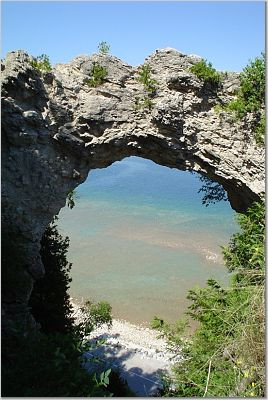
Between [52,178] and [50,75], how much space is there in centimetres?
232

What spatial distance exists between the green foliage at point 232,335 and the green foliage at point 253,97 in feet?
6.60

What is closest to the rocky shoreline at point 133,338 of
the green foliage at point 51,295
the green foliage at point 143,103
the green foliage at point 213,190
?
the green foliage at point 51,295

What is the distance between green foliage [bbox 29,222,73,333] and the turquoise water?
770 centimetres

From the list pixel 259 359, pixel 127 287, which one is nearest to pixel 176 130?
pixel 259 359

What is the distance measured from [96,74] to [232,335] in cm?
651

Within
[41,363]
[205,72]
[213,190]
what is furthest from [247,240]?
[41,363]

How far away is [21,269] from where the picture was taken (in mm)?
7355

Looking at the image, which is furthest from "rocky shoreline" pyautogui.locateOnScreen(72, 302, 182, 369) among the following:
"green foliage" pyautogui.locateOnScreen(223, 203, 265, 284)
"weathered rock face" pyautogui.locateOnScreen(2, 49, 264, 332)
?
"weathered rock face" pyautogui.locateOnScreen(2, 49, 264, 332)

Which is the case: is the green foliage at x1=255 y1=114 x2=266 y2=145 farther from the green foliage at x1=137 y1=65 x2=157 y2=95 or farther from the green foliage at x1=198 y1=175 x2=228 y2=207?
the green foliage at x1=198 y1=175 x2=228 y2=207

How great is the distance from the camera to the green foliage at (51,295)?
994 centimetres

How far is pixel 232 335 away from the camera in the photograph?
670cm

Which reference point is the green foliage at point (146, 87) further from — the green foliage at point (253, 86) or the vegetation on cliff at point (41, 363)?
the vegetation on cliff at point (41, 363)

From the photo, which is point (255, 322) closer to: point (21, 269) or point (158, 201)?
point (21, 269)

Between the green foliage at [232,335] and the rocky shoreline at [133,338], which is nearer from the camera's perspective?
the green foliage at [232,335]
